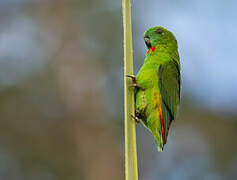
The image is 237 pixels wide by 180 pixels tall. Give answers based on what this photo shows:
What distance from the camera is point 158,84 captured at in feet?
3.80

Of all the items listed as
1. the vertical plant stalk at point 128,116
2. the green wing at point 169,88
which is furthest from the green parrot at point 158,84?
the vertical plant stalk at point 128,116

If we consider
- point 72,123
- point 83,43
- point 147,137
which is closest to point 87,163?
point 72,123

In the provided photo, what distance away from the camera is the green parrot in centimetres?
105

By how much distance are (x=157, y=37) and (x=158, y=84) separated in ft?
0.63

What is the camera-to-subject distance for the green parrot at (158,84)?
3.44ft

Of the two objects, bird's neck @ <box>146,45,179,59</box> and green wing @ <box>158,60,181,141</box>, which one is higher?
bird's neck @ <box>146,45,179,59</box>

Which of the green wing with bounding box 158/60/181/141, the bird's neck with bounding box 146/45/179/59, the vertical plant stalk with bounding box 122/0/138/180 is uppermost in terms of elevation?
the vertical plant stalk with bounding box 122/0/138/180

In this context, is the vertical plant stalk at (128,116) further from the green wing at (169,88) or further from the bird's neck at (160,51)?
the bird's neck at (160,51)

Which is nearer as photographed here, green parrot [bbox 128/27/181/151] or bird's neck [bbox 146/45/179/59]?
green parrot [bbox 128/27/181/151]

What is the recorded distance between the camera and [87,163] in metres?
4.26

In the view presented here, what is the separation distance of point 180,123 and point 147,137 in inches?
26.2

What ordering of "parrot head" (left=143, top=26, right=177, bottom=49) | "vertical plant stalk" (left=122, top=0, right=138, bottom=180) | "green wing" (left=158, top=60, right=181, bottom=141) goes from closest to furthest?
1. "vertical plant stalk" (left=122, top=0, right=138, bottom=180)
2. "green wing" (left=158, top=60, right=181, bottom=141)
3. "parrot head" (left=143, top=26, right=177, bottom=49)

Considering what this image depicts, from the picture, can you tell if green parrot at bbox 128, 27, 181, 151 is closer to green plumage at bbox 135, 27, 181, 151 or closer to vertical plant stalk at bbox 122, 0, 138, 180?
green plumage at bbox 135, 27, 181, 151

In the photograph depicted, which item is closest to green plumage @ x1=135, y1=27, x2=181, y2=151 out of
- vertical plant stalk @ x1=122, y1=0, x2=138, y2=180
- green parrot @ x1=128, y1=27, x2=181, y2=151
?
green parrot @ x1=128, y1=27, x2=181, y2=151
